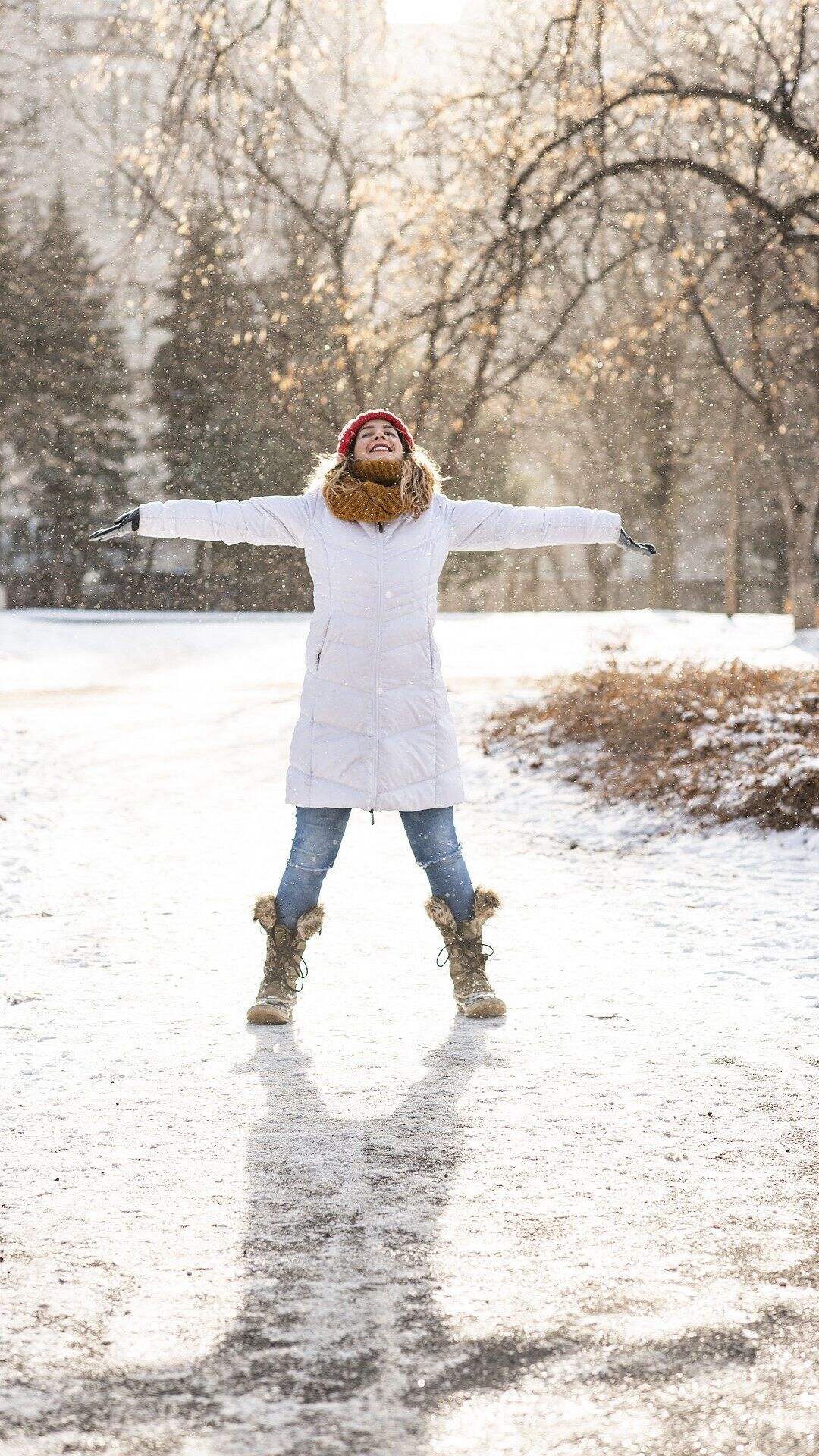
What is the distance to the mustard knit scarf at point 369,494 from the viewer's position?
4750 millimetres

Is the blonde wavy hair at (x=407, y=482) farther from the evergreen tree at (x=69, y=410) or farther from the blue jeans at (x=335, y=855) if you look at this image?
the evergreen tree at (x=69, y=410)

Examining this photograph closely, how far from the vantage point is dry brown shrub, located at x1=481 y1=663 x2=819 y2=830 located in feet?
29.0

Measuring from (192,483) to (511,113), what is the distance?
29168 millimetres

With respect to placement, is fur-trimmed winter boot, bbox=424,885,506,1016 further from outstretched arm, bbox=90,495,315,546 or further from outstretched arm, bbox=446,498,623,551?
outstretched arm, bbox=90,495,315,546

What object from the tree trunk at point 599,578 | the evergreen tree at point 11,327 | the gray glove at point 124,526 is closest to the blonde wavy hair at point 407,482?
the gray glove at point 124,526

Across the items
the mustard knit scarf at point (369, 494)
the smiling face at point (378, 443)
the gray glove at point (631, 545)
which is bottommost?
the gray glove at point (631, 545)

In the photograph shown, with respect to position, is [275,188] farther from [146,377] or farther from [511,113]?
[146,377]

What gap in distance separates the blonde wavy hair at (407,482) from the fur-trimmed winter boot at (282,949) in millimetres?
1329

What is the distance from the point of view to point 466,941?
17.0ft

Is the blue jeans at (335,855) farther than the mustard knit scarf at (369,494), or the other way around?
the blue jeans at (335,855)

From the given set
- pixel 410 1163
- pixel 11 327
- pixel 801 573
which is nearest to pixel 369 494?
pixel 410 1163

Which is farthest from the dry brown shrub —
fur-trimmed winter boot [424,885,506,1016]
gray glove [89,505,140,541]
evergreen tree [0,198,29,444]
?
evergreen tree [0,198,29,444]

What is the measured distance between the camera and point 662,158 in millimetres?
10922

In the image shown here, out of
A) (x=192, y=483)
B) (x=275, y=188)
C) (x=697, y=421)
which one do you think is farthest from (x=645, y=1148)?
(x=697, y=421)
